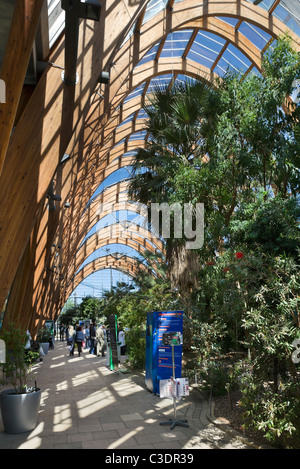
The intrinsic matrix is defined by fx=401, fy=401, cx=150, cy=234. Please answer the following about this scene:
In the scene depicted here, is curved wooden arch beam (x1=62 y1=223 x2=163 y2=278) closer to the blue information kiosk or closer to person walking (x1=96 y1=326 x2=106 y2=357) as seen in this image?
person walking (x1=96 y1=326 x2=106 y2=357)

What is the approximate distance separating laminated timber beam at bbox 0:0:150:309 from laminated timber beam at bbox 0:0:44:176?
1.49m

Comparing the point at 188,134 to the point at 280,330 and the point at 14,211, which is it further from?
the point at 280,330

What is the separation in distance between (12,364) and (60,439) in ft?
4.73

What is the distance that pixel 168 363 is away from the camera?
9.13 m

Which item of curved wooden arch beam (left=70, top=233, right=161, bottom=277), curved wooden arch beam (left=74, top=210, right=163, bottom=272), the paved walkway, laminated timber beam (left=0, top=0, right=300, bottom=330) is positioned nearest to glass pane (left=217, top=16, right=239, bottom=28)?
laminated timber beam (left=0, top=0, right=300, bottom=330)

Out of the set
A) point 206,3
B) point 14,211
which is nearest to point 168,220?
point 14,211

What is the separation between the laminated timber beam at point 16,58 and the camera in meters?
4.56

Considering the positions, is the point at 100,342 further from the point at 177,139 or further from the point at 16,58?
the point at 16,58

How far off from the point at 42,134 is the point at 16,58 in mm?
1944

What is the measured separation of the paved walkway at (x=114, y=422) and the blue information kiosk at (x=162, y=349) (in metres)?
0.51

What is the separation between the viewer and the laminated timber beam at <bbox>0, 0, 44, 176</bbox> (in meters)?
4.56

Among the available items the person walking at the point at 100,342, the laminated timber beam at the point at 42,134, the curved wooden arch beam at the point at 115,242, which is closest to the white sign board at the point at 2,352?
the laminated timber beam at the point at 42,134

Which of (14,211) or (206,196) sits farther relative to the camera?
(206,196)

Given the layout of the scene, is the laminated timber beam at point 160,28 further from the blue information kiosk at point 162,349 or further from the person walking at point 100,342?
the person walking at point 100,342
